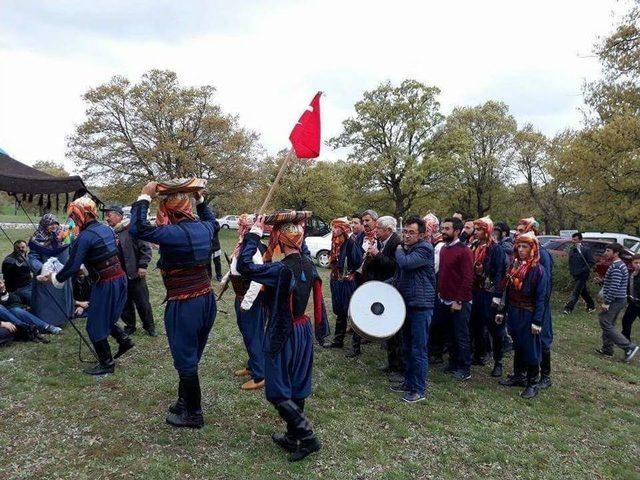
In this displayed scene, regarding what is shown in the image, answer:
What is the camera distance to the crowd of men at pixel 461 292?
16.8 ft

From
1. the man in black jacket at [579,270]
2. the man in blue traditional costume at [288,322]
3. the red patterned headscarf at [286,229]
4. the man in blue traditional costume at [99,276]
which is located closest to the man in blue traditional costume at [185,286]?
the man in blue traditional costume at [288,322]

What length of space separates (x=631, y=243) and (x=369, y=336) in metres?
17.4

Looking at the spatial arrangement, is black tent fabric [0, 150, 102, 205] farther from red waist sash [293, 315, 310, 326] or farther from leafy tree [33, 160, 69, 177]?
leafy tree [33, 160, 69, 177]

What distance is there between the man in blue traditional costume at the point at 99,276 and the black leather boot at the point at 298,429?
8.74 feet

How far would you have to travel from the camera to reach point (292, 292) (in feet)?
11.8

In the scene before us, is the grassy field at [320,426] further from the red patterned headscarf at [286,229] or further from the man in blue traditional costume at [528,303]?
the red patterned headscarf at [286,229]

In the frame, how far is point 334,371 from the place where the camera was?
5875 mm

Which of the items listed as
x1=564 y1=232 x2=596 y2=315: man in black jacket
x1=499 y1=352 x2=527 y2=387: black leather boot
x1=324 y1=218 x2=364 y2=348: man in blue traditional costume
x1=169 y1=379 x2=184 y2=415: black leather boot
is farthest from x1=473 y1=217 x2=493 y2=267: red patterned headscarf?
x1=564 y1=232 x2=596 y2=315: man in black jacket

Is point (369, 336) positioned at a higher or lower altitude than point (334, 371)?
higher

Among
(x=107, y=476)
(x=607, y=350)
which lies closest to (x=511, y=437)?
(x=107, y=476)

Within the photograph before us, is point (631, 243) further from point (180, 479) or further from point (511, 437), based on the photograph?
point (180, 479)

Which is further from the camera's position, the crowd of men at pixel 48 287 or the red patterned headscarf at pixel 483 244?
the crowd of men at pixel 48 287

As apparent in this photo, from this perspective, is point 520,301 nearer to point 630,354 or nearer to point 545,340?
point 545,340

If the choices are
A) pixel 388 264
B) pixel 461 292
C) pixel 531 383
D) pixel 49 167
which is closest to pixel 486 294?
pixel 461 292
